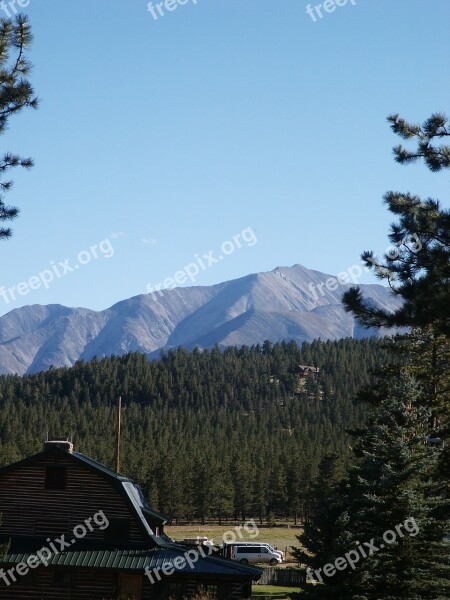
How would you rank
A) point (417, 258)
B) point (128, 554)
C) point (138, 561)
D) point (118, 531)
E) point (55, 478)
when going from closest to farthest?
point (417, 258) → point (138, 561) → point (128, 554) → point (118, 531) → point (55, 478)

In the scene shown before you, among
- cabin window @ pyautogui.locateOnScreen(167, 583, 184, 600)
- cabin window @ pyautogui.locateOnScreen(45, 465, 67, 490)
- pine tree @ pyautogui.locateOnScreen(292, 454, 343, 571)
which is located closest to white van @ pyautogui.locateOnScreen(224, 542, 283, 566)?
cabin window @ pyautogui.locateOnScreen(167, 583, 184, 600)

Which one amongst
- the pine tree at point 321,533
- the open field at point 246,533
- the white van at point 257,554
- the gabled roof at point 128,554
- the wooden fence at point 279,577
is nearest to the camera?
the pine tree at point 321,533

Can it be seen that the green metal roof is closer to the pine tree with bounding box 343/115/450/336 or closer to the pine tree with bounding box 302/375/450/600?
the pine tree with bounding box 302/375/450/600

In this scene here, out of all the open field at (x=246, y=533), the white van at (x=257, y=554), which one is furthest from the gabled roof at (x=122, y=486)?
the open field at (x=246, y=533)

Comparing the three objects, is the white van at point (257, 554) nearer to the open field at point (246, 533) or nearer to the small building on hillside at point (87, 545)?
the open field at point (246, 533)

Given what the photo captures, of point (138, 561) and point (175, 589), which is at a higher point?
point (138, 561)

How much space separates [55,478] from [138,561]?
586 centimetres

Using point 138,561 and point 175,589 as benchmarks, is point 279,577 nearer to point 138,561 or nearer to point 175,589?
point 175,589

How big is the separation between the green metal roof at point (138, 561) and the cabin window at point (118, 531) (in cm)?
58

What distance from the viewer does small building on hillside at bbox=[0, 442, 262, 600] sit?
38250 mm

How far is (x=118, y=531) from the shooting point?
131 feet

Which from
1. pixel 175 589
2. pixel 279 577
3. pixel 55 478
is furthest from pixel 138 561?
pixel 279 577

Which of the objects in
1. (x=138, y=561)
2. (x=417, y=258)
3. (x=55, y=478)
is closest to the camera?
(x=417, y=258)

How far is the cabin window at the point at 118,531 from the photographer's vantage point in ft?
130
